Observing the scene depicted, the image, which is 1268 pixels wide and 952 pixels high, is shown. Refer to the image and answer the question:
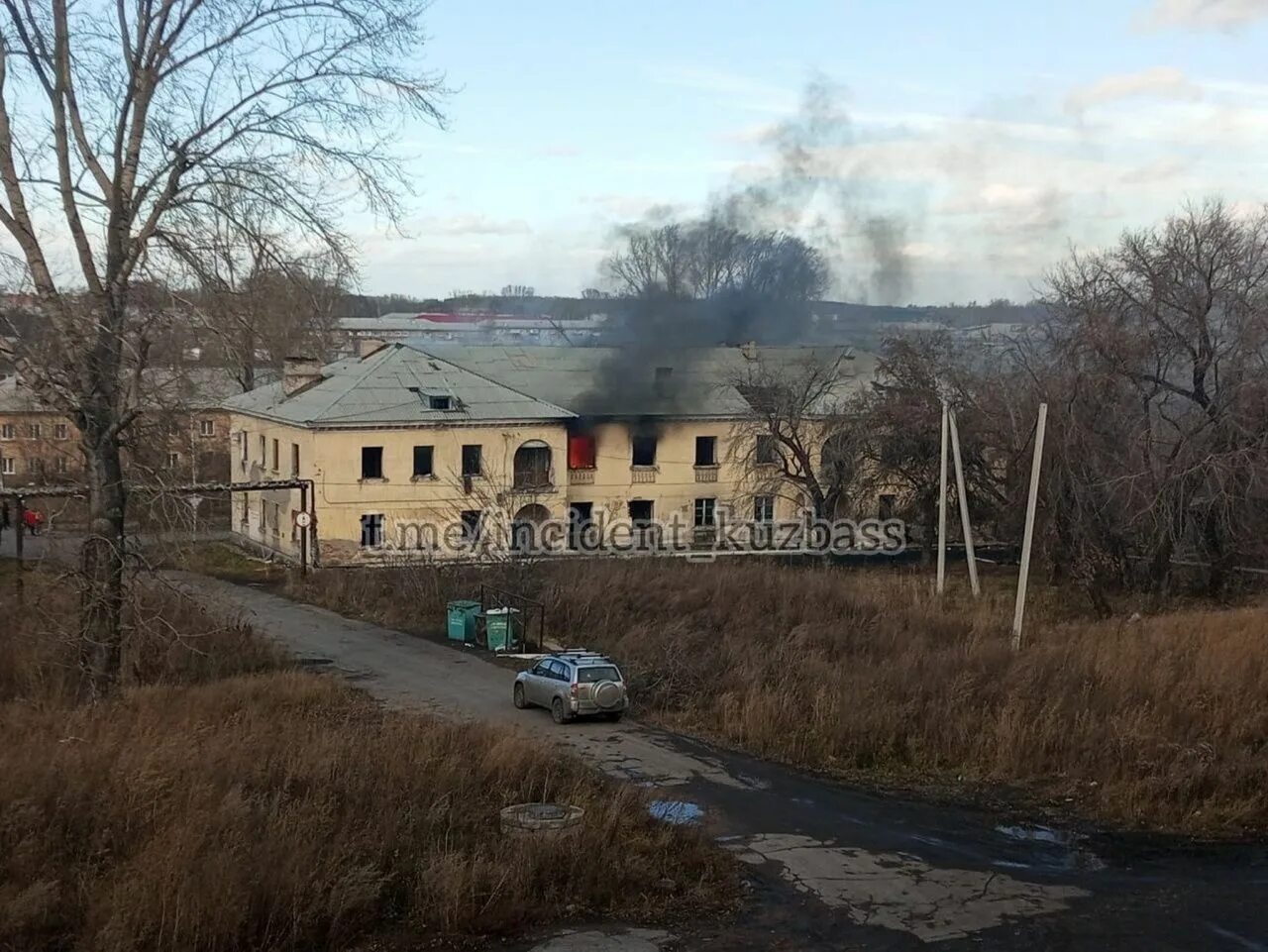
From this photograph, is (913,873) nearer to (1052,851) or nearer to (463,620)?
(1052,851)

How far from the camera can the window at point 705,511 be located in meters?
42.3

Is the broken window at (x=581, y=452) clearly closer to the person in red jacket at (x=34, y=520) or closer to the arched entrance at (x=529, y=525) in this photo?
the arched entrance at (x=529, y=525)

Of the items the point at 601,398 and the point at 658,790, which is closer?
the point at 658,790

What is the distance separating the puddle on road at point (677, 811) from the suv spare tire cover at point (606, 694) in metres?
4.00

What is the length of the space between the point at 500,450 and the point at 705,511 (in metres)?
8.66

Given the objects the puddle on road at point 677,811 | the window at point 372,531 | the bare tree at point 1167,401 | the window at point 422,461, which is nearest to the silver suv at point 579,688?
the puddle on road at point 677,811

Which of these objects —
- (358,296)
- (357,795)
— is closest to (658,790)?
(357,795)

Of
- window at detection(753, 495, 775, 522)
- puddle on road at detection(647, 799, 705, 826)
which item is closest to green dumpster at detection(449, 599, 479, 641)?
puddle on road at detection(647, 799, 705, 826)

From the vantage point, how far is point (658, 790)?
492 inches

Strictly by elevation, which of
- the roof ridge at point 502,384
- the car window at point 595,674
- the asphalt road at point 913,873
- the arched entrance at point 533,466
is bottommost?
Answer: the asphalt road at point 913,873

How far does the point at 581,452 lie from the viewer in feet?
132

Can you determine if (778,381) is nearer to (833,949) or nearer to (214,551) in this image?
(214,551)

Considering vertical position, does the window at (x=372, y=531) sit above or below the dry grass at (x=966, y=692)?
above

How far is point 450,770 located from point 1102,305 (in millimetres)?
23086
